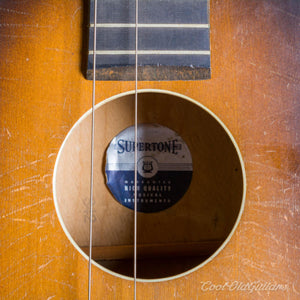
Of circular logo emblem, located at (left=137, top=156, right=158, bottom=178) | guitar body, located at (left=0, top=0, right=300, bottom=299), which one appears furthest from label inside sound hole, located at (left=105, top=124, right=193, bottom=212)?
guitar body, located at (left=0, top=0, right=300, bottom=299)

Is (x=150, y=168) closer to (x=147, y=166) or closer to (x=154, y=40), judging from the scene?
(x=147, y=166)

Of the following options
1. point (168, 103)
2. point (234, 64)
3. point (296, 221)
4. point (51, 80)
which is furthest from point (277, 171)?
point (51, 80)

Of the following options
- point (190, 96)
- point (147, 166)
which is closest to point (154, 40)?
point (190, 96)

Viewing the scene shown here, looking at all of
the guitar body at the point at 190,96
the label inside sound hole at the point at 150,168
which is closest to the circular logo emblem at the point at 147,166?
the label inside sound hole at the point at 150,168

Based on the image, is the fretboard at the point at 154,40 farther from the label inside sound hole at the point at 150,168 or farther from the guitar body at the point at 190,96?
the label inside sound hole at the point at 150,168

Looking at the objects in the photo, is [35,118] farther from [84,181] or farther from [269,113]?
[269,113]

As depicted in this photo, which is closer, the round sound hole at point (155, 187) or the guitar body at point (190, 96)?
the guitar body at point (190, 96)

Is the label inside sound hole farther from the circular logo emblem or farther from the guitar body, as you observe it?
the guitar body
